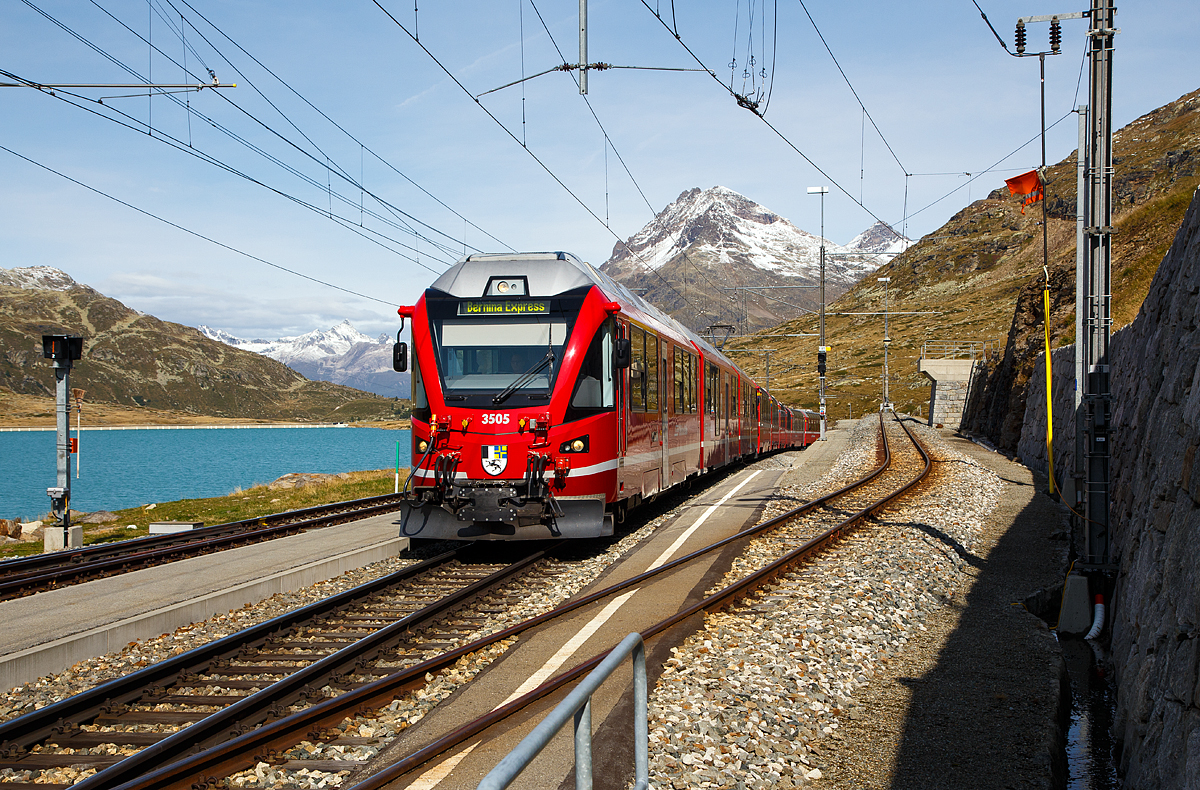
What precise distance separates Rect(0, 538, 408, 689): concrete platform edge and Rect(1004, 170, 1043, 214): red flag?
47.3 feet

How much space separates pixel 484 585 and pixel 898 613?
185 inches

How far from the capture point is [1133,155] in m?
160

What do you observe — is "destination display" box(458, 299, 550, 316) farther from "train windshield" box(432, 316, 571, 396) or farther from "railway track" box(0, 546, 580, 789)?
"railway track" box(0, 546, 580, 789)

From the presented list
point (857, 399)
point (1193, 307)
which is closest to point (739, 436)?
point (1193, 307)

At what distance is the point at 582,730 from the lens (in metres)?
3.55

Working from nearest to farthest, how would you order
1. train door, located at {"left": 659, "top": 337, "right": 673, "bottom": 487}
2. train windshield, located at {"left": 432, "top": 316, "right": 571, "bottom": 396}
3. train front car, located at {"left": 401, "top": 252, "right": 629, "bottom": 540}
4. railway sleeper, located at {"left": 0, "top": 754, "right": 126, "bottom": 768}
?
railway sleeper, located at {"left": 0, "top": 754, "right": 126, "bottom": 768}
train front car, located at {"left": 401, "top": 252, "right": 629, "bottom": 540}
train windshield, located at {"left": 432, "top": 316, "right": 571, "bottom": 396}
train door, located at {"left": 659, "top": 337, "right": 673, "bottom": 487}

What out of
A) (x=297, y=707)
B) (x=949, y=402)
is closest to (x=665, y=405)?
(x=297, y=707)

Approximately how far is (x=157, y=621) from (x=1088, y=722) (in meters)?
8.89

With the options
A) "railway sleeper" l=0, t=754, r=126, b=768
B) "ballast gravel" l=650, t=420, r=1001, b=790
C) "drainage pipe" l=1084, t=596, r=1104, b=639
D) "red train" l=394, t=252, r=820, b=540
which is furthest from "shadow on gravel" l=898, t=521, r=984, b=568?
"railway sleeper" l=0, t=754, r=126, b=768

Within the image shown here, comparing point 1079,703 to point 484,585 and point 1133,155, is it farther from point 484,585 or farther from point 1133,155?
point 1133,155

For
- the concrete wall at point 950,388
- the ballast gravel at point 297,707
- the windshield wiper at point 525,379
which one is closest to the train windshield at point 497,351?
the windshield wiper at point 525,379

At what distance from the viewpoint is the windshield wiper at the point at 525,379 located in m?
12.1

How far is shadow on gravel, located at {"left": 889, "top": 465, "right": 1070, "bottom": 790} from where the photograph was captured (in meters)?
5.65

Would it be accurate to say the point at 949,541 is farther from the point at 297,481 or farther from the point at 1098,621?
the point at 297,481
